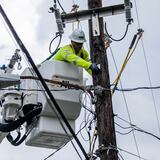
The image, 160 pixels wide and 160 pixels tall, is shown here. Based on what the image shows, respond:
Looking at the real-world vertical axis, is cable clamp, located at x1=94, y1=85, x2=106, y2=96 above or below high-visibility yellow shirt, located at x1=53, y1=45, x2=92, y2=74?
below

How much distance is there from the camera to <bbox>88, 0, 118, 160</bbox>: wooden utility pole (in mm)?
7215

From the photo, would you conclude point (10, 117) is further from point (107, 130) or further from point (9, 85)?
point (107, 130)

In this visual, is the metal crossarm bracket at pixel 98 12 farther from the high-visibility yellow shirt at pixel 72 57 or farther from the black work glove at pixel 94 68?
the black work glove at pixel 94 68

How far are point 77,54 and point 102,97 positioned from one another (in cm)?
96

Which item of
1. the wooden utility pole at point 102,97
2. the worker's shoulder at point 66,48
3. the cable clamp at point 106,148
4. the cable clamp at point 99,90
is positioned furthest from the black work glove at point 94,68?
the cable clamp at point 106,148

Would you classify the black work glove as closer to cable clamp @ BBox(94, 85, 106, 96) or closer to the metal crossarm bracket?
cable clamp @ BBox(94, 85, 106, 96)

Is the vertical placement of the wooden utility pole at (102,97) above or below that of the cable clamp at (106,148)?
above

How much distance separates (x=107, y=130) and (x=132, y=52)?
5.61ft

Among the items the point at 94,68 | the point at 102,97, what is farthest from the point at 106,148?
the point at 94,68

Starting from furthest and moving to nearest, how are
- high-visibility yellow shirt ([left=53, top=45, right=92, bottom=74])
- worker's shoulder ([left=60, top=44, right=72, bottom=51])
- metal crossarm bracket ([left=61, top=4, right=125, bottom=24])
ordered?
metal crossarm bracket ([left=61, top=4, right=125, bottom=24]) → worker's shoulder ([left=60, top=44, right=72, bottom=51]) → high-visibility yellow shirt ([left=53, top=45, right=92, bottom=74])

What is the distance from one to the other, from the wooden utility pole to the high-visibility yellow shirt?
174 mm

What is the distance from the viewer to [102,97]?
24.9 feet

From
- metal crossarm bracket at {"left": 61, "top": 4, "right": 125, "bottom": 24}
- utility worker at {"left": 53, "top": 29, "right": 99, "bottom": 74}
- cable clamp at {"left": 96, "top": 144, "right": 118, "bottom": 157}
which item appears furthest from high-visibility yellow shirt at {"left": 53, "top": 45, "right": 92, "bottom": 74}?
cable clamp at {"left": 96, "top": 144, "right": 118, "bottom": 157}

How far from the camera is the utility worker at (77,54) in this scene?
7.57 meters
